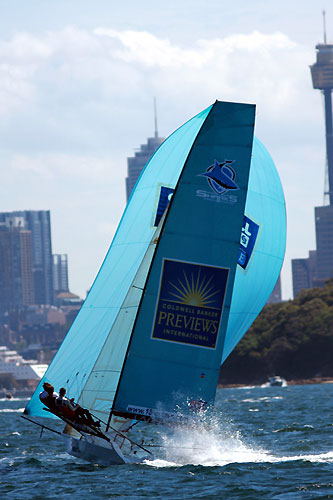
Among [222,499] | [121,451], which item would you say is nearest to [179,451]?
[121,451]

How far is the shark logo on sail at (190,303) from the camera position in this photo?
18.1 metres

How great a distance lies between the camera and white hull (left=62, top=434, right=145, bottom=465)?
18.0 meters

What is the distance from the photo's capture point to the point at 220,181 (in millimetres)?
18125

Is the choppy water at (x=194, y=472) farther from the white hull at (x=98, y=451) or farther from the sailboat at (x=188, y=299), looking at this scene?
the sailboat at (x=188, y=299)

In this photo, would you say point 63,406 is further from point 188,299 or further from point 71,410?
point 188,299

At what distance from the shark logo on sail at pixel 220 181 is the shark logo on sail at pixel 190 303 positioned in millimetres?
1184

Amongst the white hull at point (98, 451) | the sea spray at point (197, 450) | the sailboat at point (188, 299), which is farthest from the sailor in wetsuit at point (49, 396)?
the sea spray at point (197, 450)

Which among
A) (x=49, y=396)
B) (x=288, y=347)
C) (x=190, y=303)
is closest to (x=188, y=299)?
(x=190, y=303)

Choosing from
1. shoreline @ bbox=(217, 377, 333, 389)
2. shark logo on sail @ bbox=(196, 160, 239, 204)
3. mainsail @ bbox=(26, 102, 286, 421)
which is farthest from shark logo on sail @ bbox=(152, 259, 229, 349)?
shoreline @ bbox=(217, 377, 333, 389)

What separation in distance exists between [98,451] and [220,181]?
16.4 ft

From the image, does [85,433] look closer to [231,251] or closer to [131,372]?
[131,372]

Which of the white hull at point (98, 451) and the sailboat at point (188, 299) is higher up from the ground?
the sailboat at point (188, 299)

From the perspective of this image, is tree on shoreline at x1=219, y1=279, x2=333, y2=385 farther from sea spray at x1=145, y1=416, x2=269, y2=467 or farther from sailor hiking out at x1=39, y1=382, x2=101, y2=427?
sailor hiking out at x1=39, y1=382, x2=101, y2=427

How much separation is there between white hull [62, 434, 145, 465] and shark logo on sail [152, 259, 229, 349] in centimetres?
200
